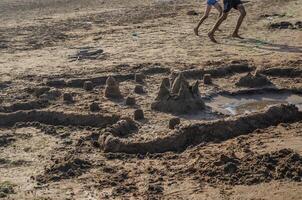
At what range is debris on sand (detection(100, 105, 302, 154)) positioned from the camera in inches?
254

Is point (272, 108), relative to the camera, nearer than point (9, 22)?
Yes

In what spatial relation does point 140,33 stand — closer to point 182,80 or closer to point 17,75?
point 17,75

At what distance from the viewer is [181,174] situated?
577 cm

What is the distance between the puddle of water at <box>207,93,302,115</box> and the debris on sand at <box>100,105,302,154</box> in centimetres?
68

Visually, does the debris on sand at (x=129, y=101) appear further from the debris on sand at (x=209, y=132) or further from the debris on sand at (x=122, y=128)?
the debris on sand at (x=209, y=132)

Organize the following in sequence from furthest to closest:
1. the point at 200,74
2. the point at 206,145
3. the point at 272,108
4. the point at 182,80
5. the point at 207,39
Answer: the point at 207,39, the point at 200,74, the point at 182,80, the point at 272,108, the point at 206,145

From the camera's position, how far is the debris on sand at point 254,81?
28.4 ft

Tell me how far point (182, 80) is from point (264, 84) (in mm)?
1575

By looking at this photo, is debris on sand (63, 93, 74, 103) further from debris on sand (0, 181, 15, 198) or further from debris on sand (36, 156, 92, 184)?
debris on sand (0, 181, 15, 198)

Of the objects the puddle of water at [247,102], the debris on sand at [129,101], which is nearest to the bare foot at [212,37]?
the puddle of water at [247,102]

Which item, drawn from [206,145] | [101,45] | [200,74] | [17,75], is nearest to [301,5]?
[101,45]

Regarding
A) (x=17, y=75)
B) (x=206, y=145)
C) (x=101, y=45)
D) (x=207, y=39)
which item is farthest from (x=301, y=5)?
(x=206, y=145)

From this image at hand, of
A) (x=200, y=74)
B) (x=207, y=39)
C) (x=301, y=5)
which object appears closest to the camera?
(x=200, y=74)

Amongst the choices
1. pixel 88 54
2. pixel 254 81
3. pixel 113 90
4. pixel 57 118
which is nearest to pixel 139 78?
pixel 113 90
